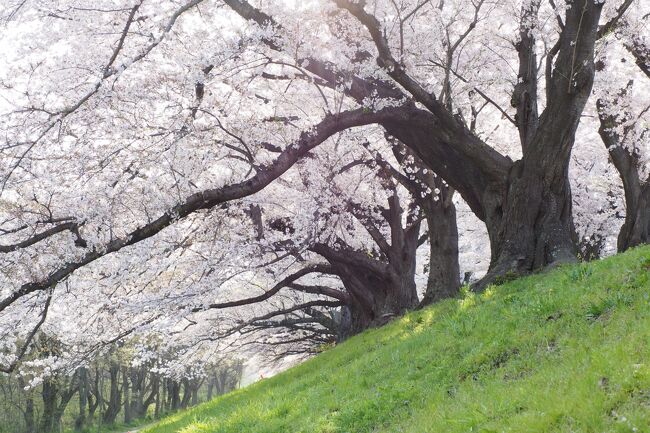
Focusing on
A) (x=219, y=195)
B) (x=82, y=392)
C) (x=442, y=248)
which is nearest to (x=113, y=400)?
(x=82, y=392)

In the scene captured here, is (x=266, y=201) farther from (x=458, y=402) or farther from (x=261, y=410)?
(x=458, y=402)

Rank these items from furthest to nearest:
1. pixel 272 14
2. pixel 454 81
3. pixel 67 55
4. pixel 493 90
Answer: pixel 493 90 < pixel 454 81 < pixel 67 55 < pixel 272 14

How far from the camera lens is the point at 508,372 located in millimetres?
6008

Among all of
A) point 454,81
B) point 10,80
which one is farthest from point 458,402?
point 454,81

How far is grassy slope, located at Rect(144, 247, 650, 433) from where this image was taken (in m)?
4.37

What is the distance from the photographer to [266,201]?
1755 centimetres

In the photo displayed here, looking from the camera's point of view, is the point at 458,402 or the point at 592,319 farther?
the point at 592,319

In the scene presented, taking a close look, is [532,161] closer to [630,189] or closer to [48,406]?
[630,189]

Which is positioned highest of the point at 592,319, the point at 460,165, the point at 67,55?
the point at 67,55

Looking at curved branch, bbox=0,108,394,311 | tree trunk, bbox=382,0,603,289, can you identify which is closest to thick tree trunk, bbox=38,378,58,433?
curved branch, bbox=0,108,394,311

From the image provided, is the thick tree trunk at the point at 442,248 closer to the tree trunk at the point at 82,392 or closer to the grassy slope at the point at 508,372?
the grassy slope at the point at 508,372

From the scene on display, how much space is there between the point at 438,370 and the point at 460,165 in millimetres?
6293

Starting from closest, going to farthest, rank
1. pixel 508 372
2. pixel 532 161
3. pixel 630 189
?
1. pixel 508 372
2. pixel 532 161
3. pixel 630 189

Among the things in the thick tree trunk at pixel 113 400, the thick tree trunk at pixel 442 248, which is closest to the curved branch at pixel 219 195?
the thick tree trunk at pixel 442 248
